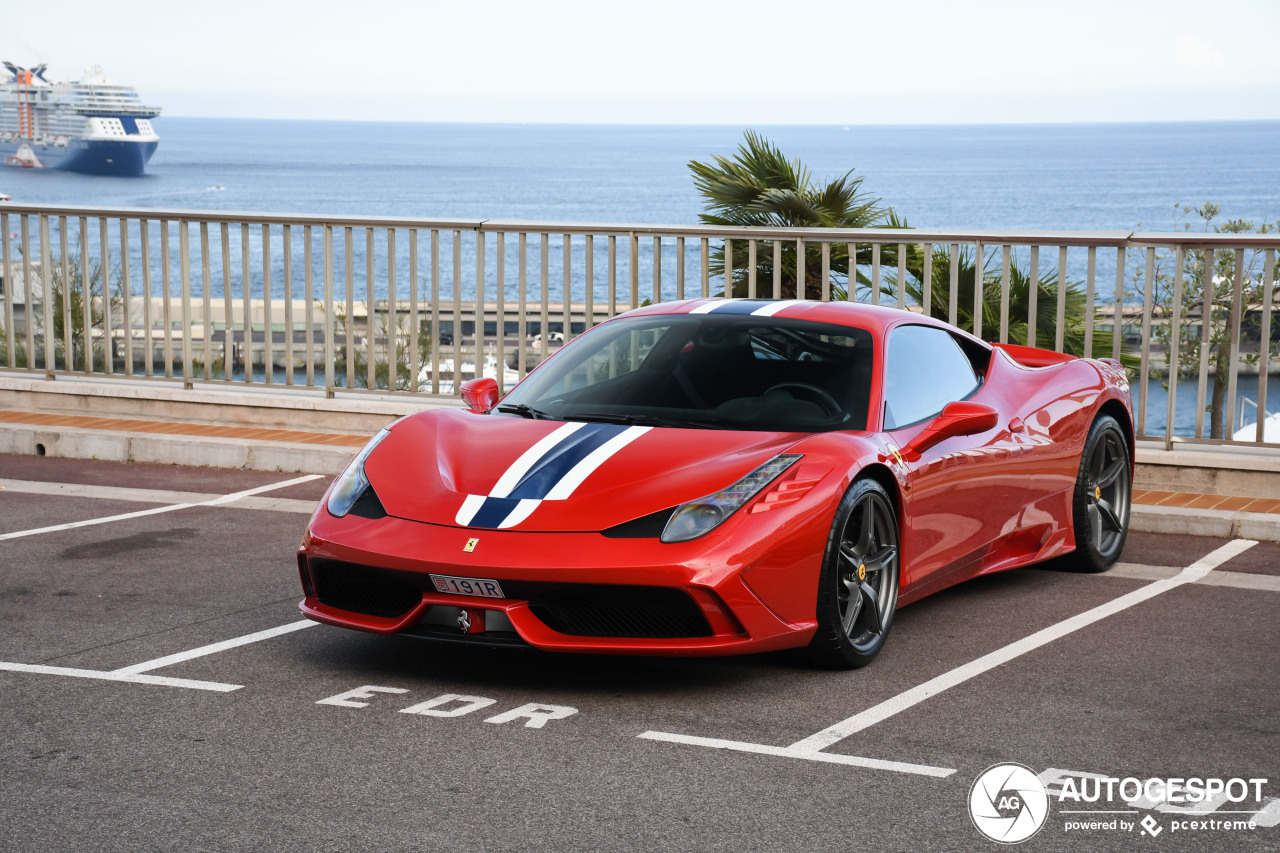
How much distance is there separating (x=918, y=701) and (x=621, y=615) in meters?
1.02

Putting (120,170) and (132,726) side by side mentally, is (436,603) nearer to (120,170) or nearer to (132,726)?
(132,726)

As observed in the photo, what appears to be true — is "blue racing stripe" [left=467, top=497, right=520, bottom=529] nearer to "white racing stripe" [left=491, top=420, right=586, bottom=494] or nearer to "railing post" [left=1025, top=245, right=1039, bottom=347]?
"white racing stripe" [left=491, top=420, right=586, bottom=494]

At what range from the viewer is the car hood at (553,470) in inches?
187

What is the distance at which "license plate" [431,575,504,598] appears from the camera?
4.62 m

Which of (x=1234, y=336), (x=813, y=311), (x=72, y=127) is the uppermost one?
(x=72, y=127)

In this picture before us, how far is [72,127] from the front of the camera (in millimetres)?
172625

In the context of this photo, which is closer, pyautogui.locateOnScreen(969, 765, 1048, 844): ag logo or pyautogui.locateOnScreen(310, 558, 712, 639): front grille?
pyautogui.locateOnScreen(969, 765, 1048, 844): ag logo

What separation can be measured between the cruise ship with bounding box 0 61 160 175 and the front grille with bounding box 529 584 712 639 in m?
180

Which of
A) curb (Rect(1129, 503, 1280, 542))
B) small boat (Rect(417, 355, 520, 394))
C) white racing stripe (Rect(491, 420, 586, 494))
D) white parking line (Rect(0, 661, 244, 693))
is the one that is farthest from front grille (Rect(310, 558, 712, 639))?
small boat (Rect(417, 355, 520, 394))

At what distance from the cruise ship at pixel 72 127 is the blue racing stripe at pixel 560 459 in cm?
17976

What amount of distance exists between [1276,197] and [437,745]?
133319mm

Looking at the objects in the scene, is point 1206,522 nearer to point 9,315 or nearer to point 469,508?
point 469,508

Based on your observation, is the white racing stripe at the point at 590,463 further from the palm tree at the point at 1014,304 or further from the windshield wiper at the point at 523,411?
the palm tree at the point at 1014,304

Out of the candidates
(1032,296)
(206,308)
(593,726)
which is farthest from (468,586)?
(206,308)
